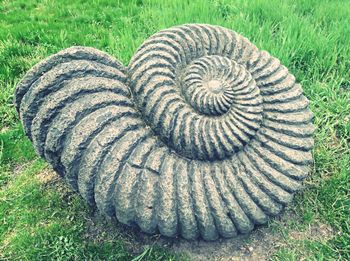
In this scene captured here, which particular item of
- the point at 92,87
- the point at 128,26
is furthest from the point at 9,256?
the point at 128,26

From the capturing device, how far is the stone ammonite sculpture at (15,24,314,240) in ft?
7.65

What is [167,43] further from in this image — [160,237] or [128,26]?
[128,26]

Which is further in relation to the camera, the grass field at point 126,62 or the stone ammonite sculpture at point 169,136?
the grass field at point 126,62

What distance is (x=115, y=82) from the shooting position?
2.50m

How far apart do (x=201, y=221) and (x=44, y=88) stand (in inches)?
43.3

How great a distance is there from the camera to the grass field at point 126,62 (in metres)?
2.67

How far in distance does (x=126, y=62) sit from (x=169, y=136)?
5.18 ft

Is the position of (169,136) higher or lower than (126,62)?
higher

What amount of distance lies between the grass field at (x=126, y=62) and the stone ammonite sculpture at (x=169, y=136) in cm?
35

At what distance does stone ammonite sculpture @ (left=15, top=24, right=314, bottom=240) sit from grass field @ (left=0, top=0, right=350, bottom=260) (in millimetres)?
354

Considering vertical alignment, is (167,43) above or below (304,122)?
above

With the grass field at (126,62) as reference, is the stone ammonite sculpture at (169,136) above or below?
above

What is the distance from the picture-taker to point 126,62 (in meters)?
3.83

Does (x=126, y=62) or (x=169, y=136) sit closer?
(x=169, y=136)
